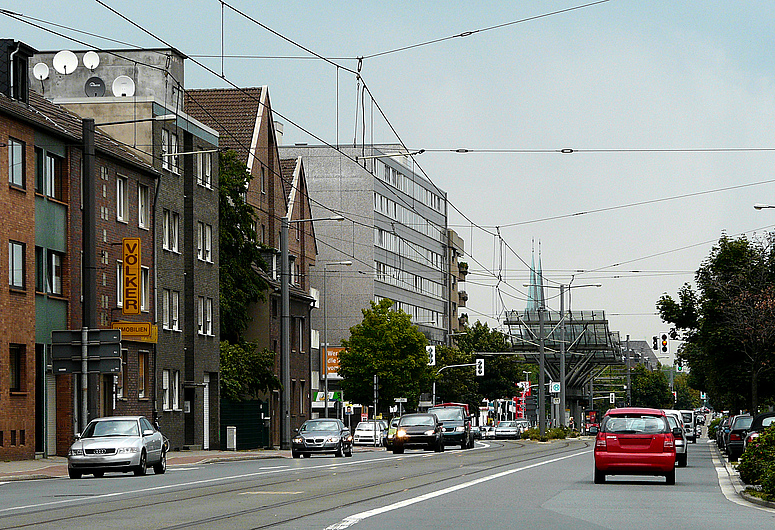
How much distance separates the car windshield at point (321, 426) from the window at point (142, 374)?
5.89 meters

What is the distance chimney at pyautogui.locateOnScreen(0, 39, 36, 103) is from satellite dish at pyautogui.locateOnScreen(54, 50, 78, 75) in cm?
741

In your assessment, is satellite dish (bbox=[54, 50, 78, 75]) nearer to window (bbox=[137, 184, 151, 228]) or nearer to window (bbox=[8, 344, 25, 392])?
window (bbox=[137, 184, 151, 228])

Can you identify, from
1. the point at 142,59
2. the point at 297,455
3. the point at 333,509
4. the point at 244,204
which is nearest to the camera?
the point at 333,509

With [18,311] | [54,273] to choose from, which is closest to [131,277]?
[54,273]

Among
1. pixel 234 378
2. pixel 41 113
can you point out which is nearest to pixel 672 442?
pixel 41 113

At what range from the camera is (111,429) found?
3081cm

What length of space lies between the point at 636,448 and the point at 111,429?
12.3 metres

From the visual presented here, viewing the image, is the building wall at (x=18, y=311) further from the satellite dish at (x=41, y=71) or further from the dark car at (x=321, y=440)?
the satellite dish at (x=41, y=71)

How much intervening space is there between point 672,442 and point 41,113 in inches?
964

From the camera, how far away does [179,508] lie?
715 inches

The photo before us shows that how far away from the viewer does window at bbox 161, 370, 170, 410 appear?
1978 inches

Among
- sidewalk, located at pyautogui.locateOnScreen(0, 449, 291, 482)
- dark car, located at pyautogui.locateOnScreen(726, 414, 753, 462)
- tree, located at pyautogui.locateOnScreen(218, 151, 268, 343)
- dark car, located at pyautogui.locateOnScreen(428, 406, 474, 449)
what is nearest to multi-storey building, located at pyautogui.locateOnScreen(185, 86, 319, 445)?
tree, located at pyautogui.locateOnScreen(218, 151, 268, 343)

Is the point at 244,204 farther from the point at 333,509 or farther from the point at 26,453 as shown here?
the point at 333,509

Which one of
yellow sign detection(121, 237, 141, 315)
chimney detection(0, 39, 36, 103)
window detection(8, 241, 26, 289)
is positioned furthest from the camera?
yellow sign detection(121, 237, 141, 315)
